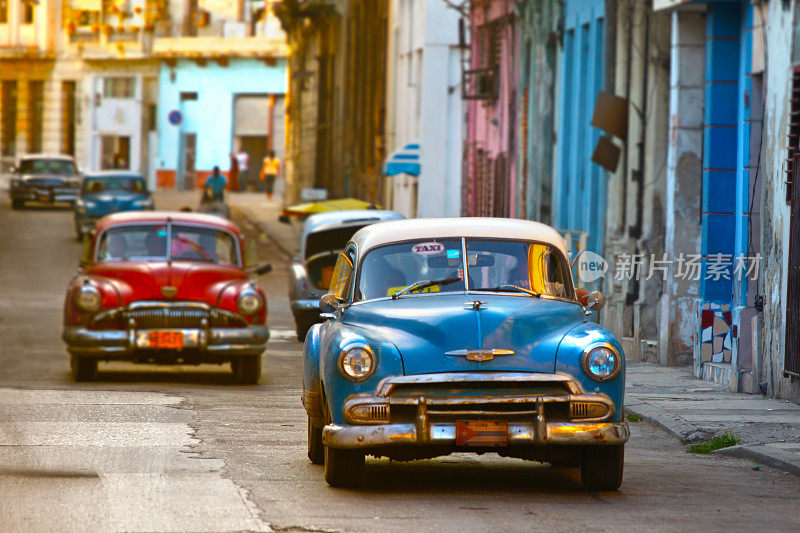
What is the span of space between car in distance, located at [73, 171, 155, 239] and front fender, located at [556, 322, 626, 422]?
35.6 metres

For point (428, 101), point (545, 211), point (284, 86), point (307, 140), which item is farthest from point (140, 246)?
point (284, 86)

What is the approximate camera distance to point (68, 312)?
58.2 feet

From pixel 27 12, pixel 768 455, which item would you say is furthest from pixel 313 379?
pixel 27 12

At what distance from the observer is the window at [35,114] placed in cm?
7744

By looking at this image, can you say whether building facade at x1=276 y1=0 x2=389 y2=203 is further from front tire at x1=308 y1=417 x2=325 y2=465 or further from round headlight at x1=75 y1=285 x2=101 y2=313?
front tire at x1=308 y1=417 x2=325 y2=465

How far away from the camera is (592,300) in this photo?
10797mm

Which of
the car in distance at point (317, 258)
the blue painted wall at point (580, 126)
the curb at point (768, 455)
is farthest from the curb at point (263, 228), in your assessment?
the curb at point (768, 455)

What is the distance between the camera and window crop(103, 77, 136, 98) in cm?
7638

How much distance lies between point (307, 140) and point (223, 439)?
5101 cm

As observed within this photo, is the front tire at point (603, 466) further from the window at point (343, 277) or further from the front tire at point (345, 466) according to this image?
the window at point (343, 277)

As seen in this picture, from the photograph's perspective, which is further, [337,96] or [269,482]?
[337,96]

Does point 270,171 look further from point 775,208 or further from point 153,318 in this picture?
point 775,208

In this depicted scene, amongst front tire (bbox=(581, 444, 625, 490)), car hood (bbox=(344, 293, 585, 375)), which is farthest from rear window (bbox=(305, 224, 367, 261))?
front tire (bbox=(581, 444, 625, 490))

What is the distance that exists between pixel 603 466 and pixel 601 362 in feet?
2.09
